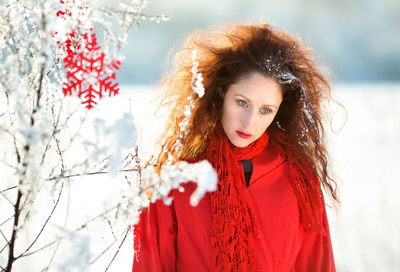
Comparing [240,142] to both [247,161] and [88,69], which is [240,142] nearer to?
[247,161]

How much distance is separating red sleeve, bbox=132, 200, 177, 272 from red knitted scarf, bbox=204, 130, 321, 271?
148 millimetres

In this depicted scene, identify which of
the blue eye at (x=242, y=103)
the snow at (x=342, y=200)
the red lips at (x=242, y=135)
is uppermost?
the blue eye at (x=242, y=103)

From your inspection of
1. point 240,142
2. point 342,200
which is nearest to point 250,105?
point 240,142

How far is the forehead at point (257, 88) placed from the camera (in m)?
1.30

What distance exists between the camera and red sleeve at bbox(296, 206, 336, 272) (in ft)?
4.88

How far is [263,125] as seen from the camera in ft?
4.39

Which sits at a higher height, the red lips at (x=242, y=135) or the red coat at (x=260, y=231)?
the red lips at (x=242, y=135)

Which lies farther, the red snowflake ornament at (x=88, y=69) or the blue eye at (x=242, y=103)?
the blue eye at (x=242, y=103)

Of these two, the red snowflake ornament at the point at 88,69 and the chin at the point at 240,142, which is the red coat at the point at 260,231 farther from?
the red snowflake ornament at the point at 88,69

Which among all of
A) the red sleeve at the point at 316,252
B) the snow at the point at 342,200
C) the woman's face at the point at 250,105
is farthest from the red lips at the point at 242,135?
the red sleeve at the point at 316,252

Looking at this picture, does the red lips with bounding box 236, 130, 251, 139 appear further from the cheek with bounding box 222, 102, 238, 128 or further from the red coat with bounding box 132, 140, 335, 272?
the red coat with bounding box 132, 140, 335, 272

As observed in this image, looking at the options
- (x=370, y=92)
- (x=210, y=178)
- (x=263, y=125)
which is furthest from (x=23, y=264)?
(x=370, y=92)

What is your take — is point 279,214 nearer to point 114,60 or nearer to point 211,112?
point 211,112

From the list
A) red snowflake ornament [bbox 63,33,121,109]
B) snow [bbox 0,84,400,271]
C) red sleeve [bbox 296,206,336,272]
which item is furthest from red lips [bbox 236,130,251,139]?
red snowflake ornament [bbox 63,33,121,109]
